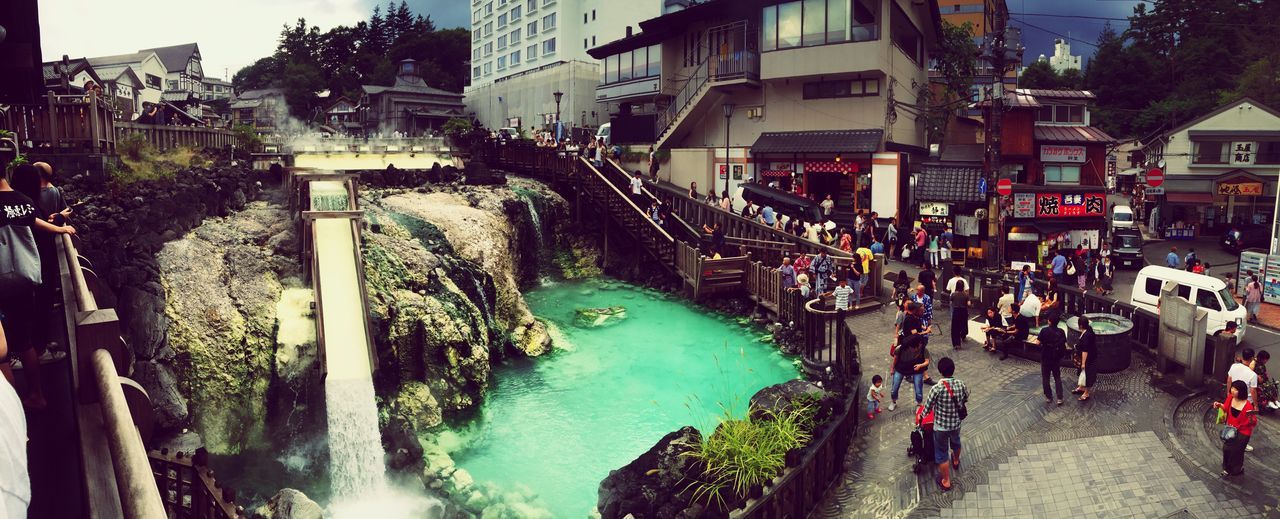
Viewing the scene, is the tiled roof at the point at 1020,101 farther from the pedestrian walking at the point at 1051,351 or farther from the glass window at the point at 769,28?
the pedestrian walking at the point at 1051,351

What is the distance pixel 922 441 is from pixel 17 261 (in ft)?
34.8

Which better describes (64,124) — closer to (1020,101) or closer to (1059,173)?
(1020,101)

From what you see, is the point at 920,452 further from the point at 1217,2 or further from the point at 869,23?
the point at 1217,2

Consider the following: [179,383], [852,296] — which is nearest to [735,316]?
[852,296]

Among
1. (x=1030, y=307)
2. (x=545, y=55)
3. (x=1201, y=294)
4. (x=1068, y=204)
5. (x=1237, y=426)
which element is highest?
(x=545, y=55)

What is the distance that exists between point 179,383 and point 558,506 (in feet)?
24.4

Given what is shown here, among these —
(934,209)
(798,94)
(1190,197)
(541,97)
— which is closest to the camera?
(934,209)

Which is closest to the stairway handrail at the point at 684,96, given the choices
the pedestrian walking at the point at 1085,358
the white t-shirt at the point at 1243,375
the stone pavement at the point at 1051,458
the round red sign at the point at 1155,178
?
the round red sign at the point at 1155,178

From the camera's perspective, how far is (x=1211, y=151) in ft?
138

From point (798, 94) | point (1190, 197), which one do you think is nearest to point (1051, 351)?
point (798, 94)

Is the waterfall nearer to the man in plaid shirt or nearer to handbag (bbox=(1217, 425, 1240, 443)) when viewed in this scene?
the man in plaid shirt

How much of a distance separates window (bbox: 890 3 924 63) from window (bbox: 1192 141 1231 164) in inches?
684

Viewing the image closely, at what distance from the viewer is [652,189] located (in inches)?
1268

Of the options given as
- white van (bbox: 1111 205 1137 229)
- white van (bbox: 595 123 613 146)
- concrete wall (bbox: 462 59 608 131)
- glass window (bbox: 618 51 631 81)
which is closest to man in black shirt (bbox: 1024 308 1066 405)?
white van (bbox: 1111 205 1137 229)
